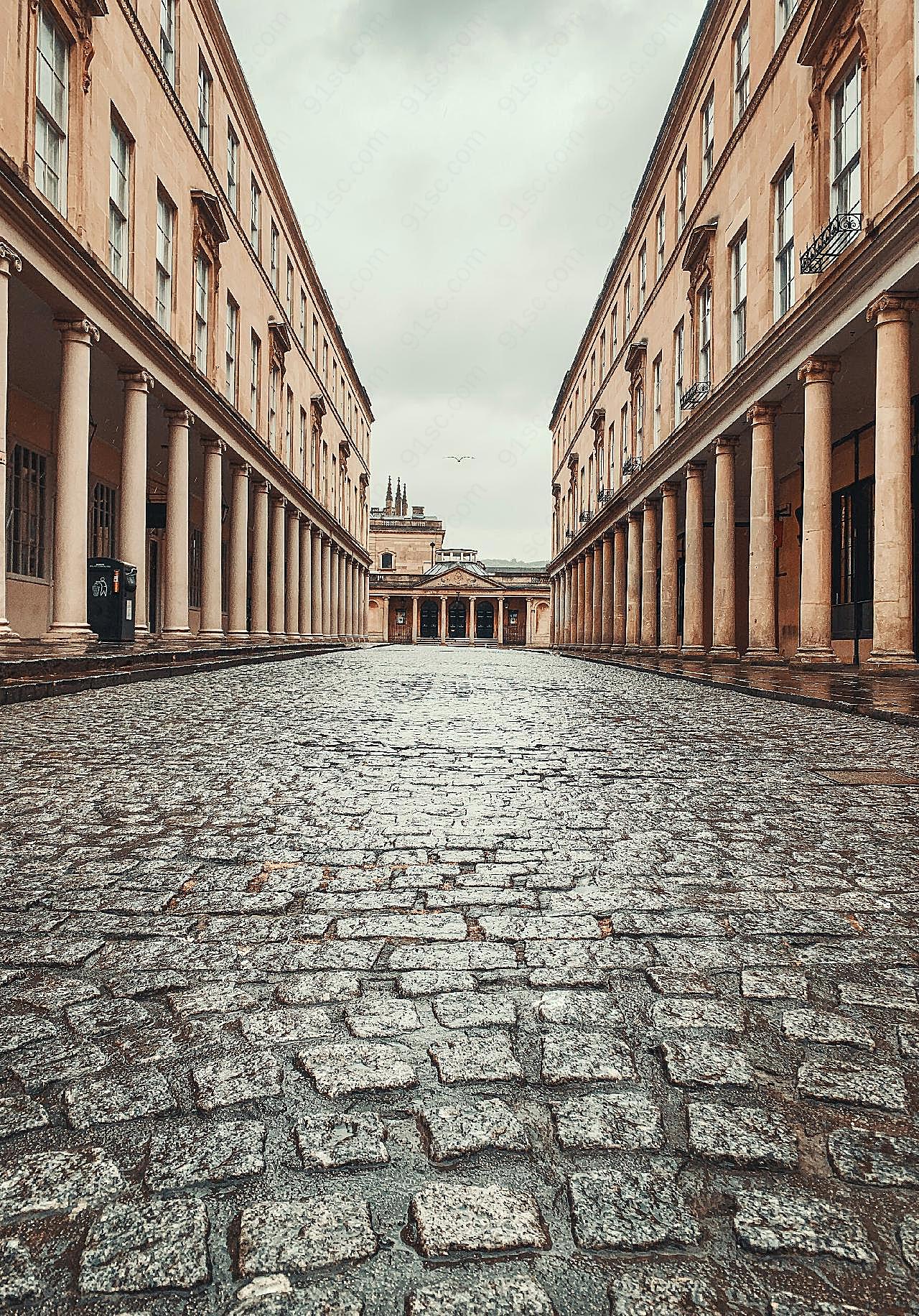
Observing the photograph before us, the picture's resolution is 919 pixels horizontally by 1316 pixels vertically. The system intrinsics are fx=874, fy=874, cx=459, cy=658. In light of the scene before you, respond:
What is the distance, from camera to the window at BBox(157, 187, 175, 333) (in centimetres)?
1909

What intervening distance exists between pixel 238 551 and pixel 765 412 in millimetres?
14502

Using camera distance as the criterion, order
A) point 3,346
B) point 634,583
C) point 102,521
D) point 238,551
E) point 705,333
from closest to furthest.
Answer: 1. point 3,346
2. point 705,333
3. point 102,521
4. point 238,551
5. point 634,583

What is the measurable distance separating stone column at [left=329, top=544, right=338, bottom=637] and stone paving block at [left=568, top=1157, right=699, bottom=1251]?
43.3m

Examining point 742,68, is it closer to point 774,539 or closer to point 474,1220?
point 774,539

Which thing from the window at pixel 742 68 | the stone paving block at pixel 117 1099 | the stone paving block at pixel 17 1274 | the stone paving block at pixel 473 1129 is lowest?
the stone paving block at pixel 17 1274

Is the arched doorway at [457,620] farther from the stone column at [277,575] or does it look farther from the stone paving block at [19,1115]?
the stone paving block at [19,1115]

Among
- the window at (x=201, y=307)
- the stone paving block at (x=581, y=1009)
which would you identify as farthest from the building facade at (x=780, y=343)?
the window at (x=201, y=307)

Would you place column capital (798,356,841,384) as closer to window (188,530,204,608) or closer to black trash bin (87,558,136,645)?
black trash bin (87,558,136,645)

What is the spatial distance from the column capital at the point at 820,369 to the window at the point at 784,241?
8.24ft

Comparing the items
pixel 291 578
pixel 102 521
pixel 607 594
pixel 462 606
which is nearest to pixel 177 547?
pixel 102 521

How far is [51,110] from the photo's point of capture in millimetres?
13719

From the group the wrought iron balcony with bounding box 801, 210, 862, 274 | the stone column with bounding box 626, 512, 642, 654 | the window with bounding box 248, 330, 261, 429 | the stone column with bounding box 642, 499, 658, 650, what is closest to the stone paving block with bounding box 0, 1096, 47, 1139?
the wrought iron balcony with bounding box 801, 210, 862, 274

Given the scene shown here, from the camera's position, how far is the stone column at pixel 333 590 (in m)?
44.5

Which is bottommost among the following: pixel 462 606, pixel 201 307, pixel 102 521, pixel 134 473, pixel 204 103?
pixel 134 473
